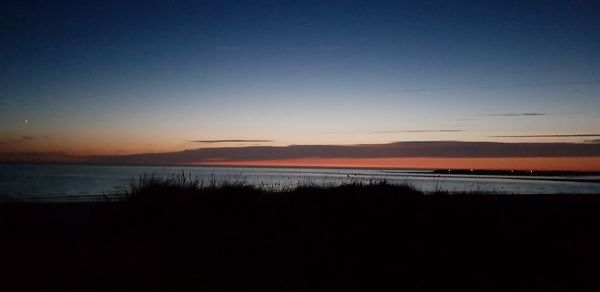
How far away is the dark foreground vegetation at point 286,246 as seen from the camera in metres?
5.91

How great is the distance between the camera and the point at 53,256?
22.5 ft

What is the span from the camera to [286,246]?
765cm

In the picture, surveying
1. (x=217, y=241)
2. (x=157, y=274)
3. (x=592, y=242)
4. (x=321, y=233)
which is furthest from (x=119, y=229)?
(x=592, y=242)

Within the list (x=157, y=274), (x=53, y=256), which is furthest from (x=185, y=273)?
(x=53, y=256)

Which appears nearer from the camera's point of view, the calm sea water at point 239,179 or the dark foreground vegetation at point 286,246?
the dark foreground vegetation at point 286,246

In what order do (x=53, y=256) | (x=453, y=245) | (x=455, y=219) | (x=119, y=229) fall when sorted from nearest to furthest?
(x=53, y=256) → (x=453, y=245) → (x=119, y=229) → (x=455, y=219)

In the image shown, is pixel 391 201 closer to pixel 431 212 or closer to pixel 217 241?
pixel 431 212

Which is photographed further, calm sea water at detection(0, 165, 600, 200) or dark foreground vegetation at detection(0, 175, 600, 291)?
calm sea water at detection(0, 165, 600, 200)

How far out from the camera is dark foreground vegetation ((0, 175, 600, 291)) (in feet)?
19.4

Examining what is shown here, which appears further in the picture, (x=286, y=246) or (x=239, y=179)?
(x=239, y=179)

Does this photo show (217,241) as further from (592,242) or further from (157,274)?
(592,242)

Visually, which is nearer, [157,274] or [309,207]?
[157,274]

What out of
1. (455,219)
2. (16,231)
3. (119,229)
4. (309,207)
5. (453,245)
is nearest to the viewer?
(453,245)

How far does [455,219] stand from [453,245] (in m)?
2.50
